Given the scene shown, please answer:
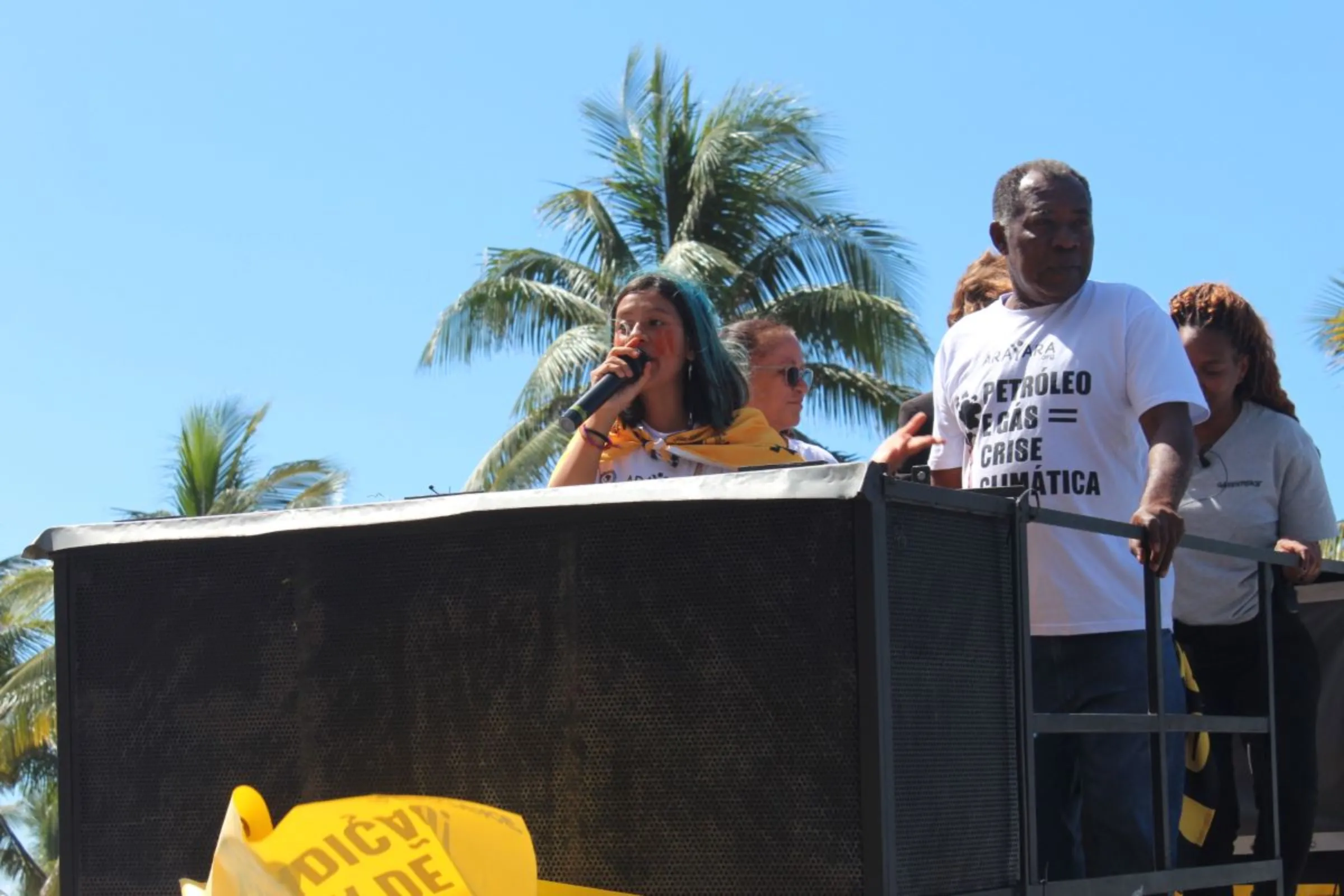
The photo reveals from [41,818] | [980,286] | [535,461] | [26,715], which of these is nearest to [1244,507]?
[980,286]

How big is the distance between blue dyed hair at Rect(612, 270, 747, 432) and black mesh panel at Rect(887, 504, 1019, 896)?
133 centimetres

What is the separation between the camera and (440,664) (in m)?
3.10

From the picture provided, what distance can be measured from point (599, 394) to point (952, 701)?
55.5 inches

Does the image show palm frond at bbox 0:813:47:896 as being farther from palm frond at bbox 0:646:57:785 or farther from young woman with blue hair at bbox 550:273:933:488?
young woman with blue hair at bbox 550:273:933:488

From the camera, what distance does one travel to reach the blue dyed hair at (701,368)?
4.37m

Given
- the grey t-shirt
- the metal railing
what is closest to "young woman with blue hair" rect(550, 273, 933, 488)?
the metal railing

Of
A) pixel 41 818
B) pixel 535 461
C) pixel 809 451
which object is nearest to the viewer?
pixel 809 451

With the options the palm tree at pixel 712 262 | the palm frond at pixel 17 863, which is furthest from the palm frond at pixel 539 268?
the palm frond at pixel 17 863

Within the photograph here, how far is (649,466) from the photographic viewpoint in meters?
4.24

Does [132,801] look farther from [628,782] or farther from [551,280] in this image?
[551,280]

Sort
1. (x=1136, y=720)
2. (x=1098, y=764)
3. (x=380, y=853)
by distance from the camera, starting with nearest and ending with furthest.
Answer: (x=380, y=853), (x=1136, y=720), (x=1098, y=764)

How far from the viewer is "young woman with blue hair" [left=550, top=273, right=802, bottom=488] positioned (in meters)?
4.20

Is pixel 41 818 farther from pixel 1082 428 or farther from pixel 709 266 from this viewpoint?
pixel 1082 428

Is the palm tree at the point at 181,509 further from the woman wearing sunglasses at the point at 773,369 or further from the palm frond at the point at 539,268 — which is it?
the woman wearing sunglasses at the point at 773,369
